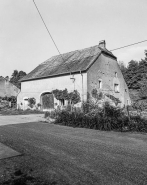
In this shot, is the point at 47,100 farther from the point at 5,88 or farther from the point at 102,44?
the point at 5,88

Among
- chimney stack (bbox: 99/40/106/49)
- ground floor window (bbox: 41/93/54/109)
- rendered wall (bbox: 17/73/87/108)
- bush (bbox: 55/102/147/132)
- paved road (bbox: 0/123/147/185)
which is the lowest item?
paved road (bbox: 0/123/147/185)

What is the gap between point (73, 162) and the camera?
12.3 feet

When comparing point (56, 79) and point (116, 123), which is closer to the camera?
point (116, 123)

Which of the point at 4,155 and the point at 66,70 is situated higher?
the point at 66,70

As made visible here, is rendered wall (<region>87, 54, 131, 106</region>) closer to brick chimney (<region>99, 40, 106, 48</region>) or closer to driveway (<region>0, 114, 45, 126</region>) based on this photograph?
brick chimney (<region>99, 40, 106, 48</region>)

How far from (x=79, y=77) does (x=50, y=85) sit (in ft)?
14.9

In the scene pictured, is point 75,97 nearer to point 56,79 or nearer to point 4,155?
point 56,79

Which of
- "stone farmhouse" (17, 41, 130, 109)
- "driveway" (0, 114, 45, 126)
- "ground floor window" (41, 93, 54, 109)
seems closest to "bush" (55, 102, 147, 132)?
"driveway" (0, 114, 45, 126)

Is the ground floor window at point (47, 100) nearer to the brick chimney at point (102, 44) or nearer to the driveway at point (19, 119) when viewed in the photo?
the driveway at point (19, 119)

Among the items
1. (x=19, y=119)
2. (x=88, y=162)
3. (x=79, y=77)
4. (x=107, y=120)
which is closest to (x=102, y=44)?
(x=79, y=77)

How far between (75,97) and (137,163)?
48.5 ft

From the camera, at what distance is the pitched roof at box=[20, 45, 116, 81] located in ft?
63.0

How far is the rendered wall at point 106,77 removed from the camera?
62.6 feet

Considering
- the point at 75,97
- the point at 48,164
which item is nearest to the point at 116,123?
the point at 48,164
